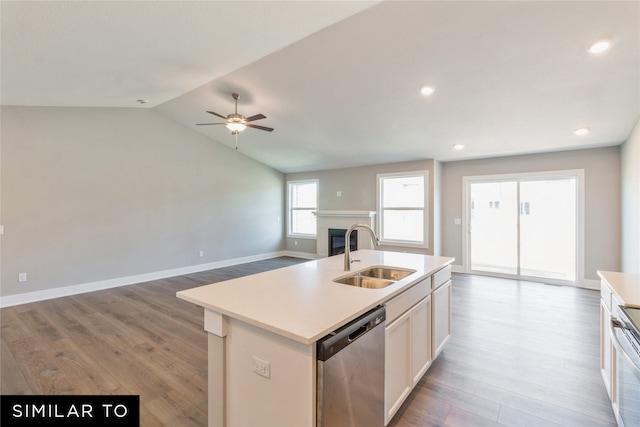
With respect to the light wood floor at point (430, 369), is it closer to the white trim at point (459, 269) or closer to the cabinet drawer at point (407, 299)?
the cabinet drawer at point (407, 299)

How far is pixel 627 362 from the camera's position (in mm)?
1372

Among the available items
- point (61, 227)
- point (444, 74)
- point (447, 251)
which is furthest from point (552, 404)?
point (61, 227)

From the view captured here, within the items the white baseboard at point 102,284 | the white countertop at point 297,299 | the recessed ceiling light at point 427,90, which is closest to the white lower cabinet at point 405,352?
the white countertop at point 297,299

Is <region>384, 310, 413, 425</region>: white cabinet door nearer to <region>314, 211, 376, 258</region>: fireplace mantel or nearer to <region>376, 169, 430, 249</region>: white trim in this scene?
<region>376, 169, 430, 249</region>: white trim

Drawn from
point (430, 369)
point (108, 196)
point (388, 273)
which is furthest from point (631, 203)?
point (108, 196)

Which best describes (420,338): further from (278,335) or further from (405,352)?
(278,335)

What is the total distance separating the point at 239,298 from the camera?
4.95ft

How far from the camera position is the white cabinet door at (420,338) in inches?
76.7

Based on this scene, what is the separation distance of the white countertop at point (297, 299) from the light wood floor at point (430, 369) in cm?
92

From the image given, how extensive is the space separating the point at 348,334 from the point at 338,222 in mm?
5797

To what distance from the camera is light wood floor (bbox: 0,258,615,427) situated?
6.24ft

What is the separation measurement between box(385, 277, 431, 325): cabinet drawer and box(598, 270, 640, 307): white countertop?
1.04 meters

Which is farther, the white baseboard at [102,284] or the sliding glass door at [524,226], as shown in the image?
the sliding glass door at [524,226]

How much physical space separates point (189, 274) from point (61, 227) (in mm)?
2220
